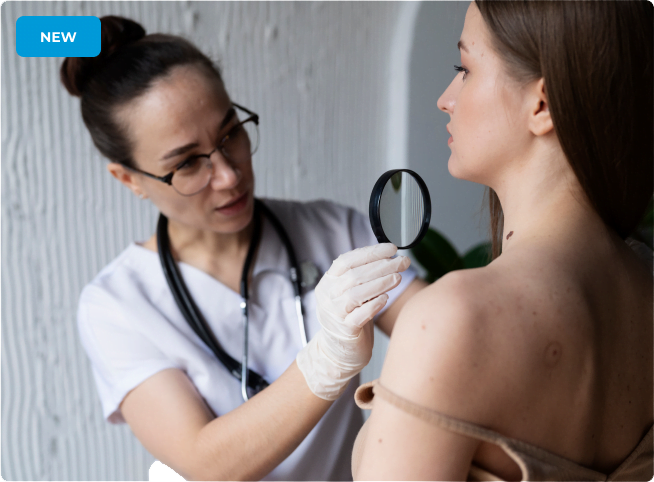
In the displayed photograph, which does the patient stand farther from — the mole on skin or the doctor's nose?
the doctor's nose

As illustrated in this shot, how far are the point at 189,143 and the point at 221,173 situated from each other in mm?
89

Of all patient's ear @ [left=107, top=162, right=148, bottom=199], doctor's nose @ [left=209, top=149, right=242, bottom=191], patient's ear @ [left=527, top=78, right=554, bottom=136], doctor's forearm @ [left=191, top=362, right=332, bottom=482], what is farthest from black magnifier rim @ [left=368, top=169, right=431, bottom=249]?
→ patient's ear @ [left=107, top=162, right=148, bottom=199]

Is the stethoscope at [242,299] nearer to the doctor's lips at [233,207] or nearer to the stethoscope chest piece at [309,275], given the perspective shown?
the stethoscope chest piece at [309,275]

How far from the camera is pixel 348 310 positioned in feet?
2.59

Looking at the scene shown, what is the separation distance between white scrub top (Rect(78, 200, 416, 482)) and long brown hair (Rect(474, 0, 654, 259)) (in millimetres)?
656

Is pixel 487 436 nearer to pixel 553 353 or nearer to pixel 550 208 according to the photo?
pixel 553 353

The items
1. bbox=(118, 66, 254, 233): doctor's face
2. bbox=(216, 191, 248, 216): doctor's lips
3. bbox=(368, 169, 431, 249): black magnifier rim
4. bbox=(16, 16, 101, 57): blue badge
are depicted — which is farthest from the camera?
bbox=(16, 16, 101, 57): blue badge

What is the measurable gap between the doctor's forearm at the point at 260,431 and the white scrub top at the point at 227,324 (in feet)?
0.57

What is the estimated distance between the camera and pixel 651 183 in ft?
2.19

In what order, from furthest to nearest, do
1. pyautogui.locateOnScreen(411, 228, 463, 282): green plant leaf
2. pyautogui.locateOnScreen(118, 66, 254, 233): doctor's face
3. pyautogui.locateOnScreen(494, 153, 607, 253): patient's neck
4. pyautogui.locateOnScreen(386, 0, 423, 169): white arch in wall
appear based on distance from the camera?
pyautogui.locateOnScreen(386, 0, 423, 169): white arch in wall, pyautogui.locateOnScreen(411, 228, 463, 282): green plant leaf, pyautogui.locateOnScreen(118, 66, 254, 233): doctor's face, pyautogui.locateOnScreen(494, 153, 607, 253): patient's neck

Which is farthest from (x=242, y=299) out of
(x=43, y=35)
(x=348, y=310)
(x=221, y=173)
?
(x=43, y=35)

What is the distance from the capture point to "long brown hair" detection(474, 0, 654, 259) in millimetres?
555

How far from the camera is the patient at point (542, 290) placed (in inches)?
→ 19.7

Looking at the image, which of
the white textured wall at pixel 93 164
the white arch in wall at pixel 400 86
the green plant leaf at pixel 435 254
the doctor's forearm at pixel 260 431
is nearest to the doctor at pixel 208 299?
the doctor's forearm at pixel 260 431
